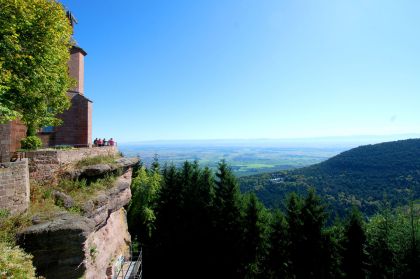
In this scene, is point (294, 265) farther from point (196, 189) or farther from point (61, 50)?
point (61, 50)

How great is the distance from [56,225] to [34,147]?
635 cm

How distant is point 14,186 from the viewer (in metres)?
9.85

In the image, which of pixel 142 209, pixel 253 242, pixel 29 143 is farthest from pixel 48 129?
pixel 253 242

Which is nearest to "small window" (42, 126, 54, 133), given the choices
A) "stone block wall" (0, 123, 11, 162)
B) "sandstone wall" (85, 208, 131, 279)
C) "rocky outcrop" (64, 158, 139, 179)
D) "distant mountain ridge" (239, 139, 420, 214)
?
"rocky outcrop" (64, 158, 139, 179)

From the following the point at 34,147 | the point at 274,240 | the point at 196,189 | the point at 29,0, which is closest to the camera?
the point at 29,0

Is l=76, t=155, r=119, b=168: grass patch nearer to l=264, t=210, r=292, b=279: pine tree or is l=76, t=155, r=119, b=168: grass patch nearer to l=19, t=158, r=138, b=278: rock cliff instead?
l=19, t=158, r=138, b=278: rock cliff

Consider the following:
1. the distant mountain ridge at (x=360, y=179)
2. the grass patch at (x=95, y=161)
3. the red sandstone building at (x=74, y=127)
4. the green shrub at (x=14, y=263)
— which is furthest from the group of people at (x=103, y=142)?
the distant mountain ridge at (x=360, y=179)

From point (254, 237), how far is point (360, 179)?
96337 mm

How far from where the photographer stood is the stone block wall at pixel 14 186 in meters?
9.51

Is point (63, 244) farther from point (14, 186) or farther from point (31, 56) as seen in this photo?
point (31, 56)

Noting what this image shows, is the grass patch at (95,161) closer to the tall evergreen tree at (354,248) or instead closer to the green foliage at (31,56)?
the green foliage at (31,56)

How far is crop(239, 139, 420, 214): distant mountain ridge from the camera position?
8844 centimetres

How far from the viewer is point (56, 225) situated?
971cm

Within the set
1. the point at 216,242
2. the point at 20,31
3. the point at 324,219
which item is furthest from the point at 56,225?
the point at 324,219
